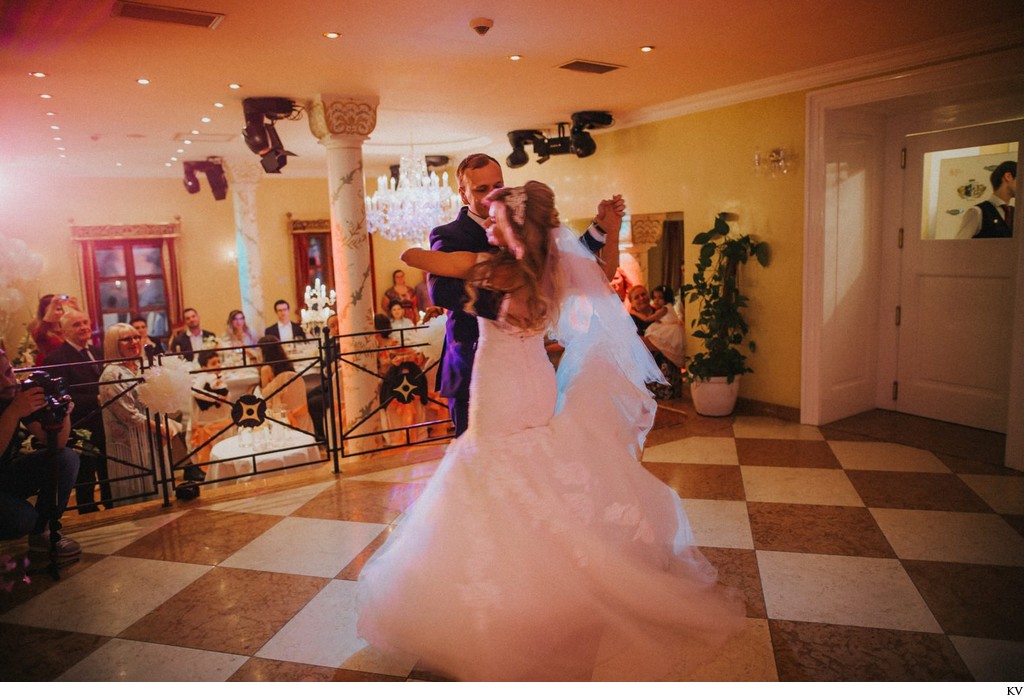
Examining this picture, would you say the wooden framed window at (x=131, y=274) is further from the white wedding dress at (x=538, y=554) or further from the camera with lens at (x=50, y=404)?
the white wedding dress at (x=538, y=554)

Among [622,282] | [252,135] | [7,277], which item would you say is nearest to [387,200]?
[252,135]

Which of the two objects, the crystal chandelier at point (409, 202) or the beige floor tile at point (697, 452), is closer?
the beige floor tile at point (697, 452)

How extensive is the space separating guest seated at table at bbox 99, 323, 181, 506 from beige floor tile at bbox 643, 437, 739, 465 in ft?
11.2

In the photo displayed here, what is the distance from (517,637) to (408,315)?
27.9 feet

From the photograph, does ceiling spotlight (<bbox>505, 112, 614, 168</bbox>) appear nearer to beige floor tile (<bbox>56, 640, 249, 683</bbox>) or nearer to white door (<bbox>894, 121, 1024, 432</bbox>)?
white door (<bbox>894, 121, 1024, 432</bbox>)

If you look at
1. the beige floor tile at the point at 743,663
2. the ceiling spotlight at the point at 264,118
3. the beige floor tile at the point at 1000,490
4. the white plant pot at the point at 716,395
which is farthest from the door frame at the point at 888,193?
the ceiling spotlight at the point at 264,118

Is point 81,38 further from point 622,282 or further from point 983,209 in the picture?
point 983,209

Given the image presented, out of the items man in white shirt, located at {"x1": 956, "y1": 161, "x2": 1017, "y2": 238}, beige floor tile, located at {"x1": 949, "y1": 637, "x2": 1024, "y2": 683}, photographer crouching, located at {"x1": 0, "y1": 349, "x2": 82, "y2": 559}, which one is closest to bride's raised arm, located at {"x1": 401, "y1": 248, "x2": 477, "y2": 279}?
photographer crouching, located at {"x1": 0, "y1": 349, "x2": 82, "y2": 559}

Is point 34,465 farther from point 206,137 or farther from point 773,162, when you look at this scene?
point 206,137

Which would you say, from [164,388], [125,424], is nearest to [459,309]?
[164,388]

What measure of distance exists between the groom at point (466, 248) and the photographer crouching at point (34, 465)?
6.58 feet

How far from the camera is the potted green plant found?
6125 mm

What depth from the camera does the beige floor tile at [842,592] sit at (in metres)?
2.72

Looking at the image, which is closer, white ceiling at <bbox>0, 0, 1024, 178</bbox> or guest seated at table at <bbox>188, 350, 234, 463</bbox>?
white ceiling at <bbox>0, 0, 1024, 178</bbox>
